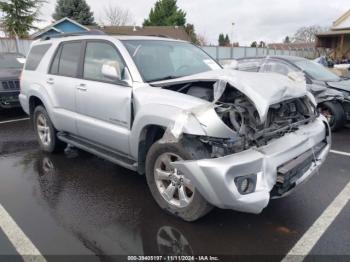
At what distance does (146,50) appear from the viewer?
4.29 meters

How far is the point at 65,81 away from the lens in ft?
16.1

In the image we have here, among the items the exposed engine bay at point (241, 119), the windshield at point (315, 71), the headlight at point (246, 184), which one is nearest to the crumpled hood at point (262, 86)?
the exposed engine bay at point (241, 119)

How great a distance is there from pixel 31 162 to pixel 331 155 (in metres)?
4.95

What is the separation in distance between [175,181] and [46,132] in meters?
3.23

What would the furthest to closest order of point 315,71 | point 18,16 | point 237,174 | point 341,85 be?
point 18,16 → point 315,71 → point 341,85 → point 237,174

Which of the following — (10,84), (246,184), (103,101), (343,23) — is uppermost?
(343,23)

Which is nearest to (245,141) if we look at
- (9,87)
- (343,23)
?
(9,87)

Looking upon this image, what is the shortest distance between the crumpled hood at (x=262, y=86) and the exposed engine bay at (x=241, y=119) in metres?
0.11

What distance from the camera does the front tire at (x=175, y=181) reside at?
3.18m

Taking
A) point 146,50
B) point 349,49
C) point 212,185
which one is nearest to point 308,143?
point 212,185

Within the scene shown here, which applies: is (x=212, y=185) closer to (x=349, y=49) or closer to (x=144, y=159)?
(x=144, y=159)

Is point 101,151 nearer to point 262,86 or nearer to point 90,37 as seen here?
point 90,37

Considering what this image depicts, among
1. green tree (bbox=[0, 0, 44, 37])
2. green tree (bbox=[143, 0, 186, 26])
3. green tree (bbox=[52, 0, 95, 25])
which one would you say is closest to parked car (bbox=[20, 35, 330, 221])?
green tree (bbox=[0, 0, 44, 37])

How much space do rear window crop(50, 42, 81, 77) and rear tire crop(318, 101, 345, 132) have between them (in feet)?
17.2
